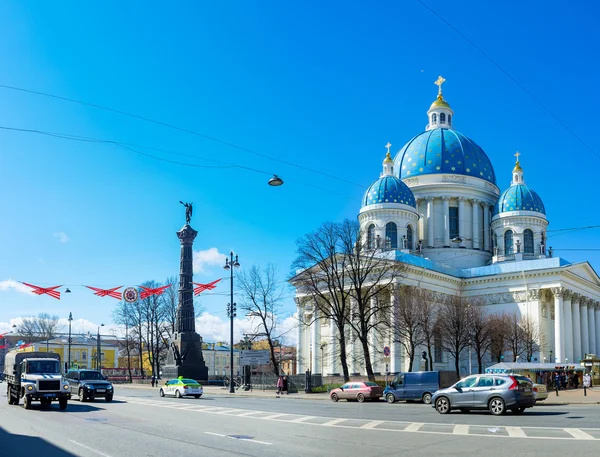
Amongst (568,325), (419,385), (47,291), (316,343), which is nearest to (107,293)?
(47,291)

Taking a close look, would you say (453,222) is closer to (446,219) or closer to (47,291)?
(446,219)

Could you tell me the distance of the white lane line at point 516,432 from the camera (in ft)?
55.4

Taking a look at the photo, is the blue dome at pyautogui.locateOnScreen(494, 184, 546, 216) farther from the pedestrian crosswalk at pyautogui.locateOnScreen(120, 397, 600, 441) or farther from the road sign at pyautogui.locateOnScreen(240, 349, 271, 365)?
the pedestrian crosswalk at pyautogui.locateOnScreen(120, 397, 600, 441)

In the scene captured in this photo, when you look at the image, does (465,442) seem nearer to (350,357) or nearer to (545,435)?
(545,435)

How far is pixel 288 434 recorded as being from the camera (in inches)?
696

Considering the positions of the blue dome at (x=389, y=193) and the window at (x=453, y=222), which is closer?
the blue dome at (x=389, y=193)

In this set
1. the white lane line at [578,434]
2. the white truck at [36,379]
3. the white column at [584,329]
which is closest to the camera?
the white lane line at [578,434]

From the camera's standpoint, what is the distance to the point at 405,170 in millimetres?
90188

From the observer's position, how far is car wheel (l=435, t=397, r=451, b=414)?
986 inches

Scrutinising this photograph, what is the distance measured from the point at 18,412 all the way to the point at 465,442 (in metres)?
18.0

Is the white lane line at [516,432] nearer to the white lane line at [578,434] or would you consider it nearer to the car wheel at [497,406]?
the white lane line at [578,434]

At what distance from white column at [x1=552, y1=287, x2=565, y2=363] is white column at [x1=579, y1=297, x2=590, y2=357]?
27.8 ft

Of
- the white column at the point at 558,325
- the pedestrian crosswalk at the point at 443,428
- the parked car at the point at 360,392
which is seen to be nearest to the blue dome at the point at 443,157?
the white column at the point at 558,325

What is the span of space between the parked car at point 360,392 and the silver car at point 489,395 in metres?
12.7
